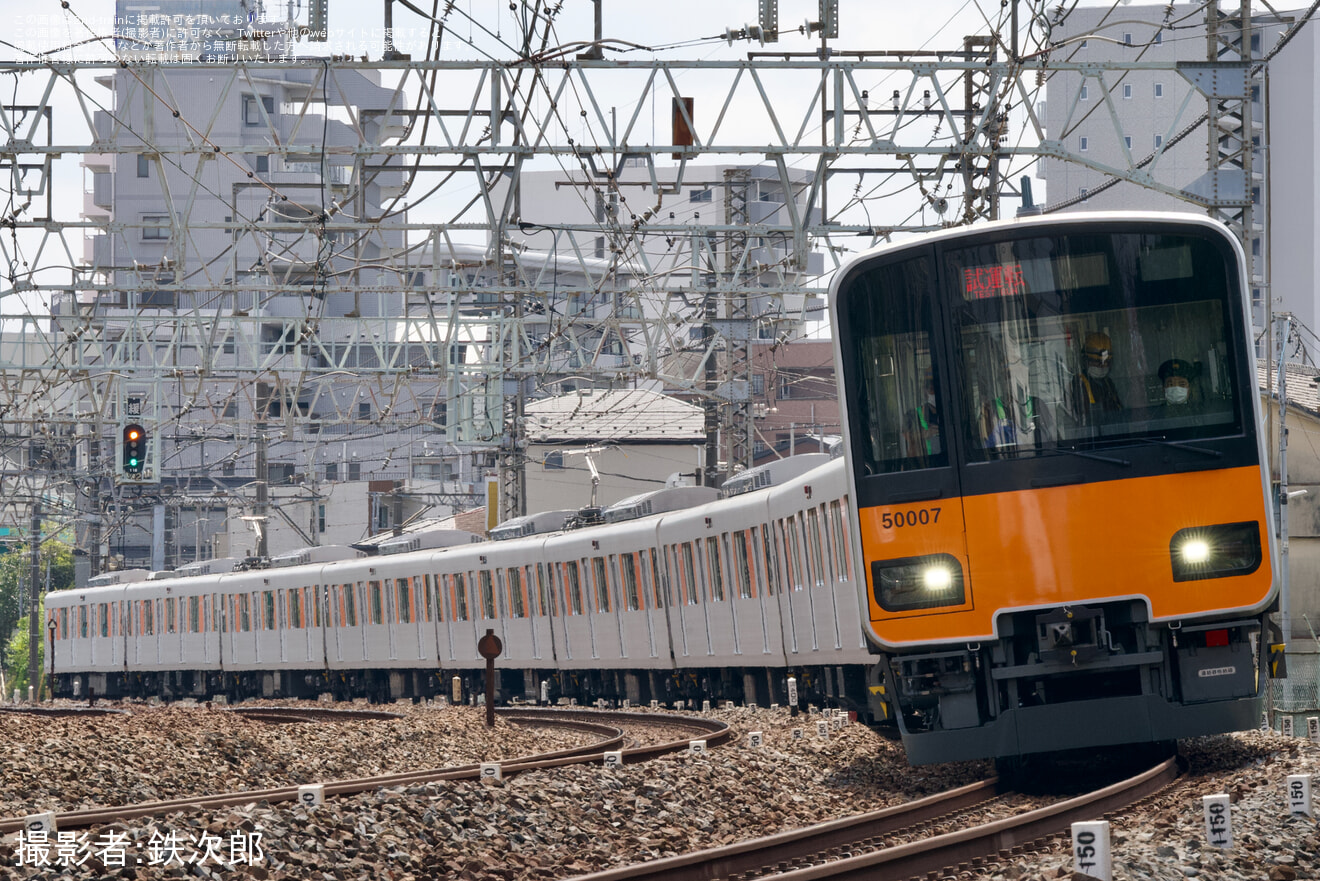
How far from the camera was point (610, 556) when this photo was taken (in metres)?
23.3

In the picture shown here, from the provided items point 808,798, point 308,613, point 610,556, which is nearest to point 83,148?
point 610,556

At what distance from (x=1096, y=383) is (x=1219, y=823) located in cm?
302

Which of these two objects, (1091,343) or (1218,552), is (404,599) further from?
(1218,552)

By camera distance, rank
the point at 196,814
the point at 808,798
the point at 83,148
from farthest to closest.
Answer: the point at 83,148
the point at 808,798
the point at 196,814

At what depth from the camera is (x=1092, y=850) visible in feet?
21.0

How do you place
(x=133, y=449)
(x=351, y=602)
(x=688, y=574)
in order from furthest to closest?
(x=351, y=602)
(x=133, y=449)
(x=688, y=574)

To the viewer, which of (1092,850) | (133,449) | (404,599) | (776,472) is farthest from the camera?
(404,599)

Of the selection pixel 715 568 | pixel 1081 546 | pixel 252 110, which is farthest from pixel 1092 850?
pixel 252 110

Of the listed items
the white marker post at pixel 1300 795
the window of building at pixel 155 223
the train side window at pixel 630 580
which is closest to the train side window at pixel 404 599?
the window of building at pixel 155 223

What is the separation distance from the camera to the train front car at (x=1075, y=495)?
966cm

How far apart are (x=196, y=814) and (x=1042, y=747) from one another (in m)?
4.51

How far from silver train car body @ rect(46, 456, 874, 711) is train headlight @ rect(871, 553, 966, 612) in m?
3.08

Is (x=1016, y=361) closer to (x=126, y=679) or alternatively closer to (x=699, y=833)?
(x=699, y=833)

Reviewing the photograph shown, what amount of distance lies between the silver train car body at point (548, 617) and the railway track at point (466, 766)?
3.03 ft
